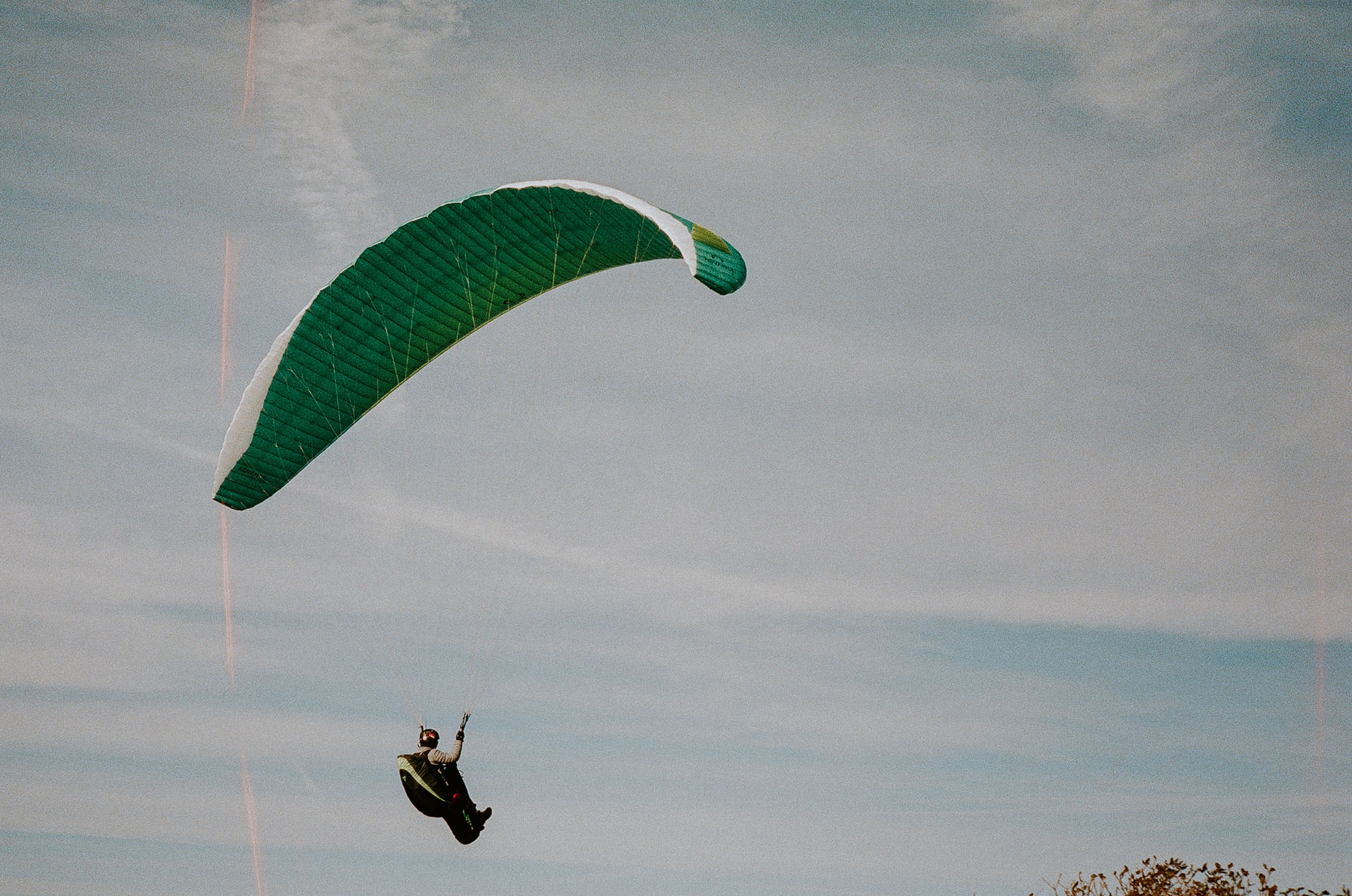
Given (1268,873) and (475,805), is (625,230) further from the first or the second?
(1268,873)

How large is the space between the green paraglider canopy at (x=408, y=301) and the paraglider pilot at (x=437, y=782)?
14.8ft

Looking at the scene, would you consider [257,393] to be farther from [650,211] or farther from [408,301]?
[650,211]

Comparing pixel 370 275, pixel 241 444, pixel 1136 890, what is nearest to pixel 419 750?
pixel 241 444

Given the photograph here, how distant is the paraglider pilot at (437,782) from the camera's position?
1252cm

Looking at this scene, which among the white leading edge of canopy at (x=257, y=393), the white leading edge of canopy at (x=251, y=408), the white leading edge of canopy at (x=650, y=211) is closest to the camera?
the white leading edge of canopy at (x=650, y=211)

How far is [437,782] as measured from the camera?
12.6m

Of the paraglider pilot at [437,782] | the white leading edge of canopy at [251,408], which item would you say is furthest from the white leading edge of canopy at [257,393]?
the paraglider pilot at [437,782]

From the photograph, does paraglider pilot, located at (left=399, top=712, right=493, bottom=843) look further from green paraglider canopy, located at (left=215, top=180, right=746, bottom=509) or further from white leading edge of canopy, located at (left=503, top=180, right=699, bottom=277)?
white leading edge of canopy, located at (left=503, top=180, right=699, bottom=277)

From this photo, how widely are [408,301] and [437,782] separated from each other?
596 centimetres

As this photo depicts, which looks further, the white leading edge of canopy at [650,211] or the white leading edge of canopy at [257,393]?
the white leading edge of canopy at [257,393]

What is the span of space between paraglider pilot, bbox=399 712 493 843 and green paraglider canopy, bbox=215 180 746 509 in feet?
14.8

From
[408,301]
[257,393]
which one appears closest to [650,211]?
[408,301]

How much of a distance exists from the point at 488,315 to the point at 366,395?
202cm

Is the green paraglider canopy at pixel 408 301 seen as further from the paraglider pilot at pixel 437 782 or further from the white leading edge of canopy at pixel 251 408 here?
the paraglider pilot at pixel 437 782
